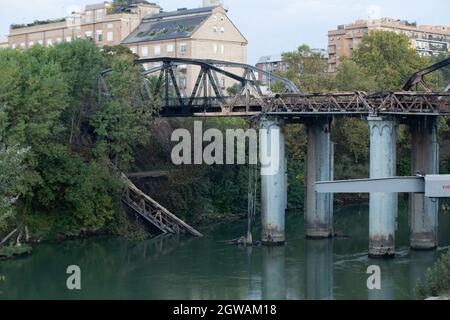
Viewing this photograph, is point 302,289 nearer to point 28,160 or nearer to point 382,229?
point 382,229

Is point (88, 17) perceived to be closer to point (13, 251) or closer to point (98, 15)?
point (98, 15)

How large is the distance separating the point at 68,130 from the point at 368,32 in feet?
245

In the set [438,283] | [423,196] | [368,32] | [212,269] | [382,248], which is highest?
[368,32]

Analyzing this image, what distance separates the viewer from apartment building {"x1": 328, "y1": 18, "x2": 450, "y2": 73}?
13888cm

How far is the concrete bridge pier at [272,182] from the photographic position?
187 ft

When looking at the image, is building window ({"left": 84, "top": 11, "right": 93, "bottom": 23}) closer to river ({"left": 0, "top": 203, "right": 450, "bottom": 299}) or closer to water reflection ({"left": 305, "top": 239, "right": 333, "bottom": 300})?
river ({"left": 0, "top": 203, "right": 450, "bottom": 299})

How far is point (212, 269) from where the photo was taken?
49438 millimetres

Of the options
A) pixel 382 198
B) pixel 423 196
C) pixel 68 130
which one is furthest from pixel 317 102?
pixel 68 130

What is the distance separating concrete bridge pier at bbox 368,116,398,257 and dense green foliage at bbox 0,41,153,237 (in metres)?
15.3

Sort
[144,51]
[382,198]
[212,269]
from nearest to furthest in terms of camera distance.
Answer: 1. [212,269]
2. [382,198]
3. [144,51]
